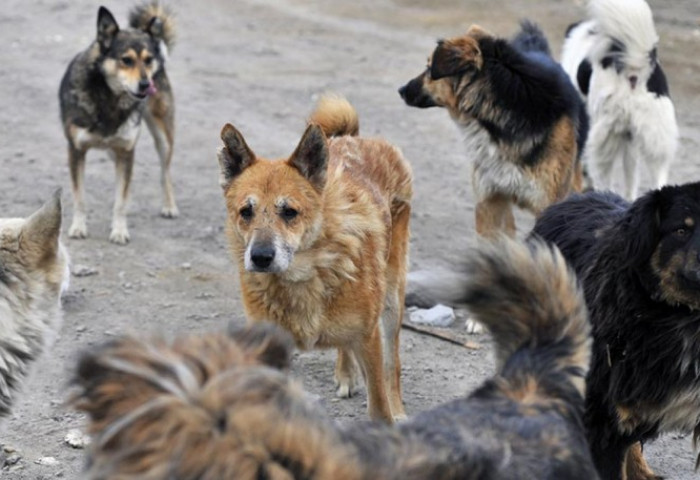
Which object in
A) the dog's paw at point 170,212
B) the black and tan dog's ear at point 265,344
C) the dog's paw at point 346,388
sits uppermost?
the black and tan dog's ear at point 265,344

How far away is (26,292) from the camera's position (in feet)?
16.1

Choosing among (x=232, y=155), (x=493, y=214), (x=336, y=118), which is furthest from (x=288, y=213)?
(x=493, y=214)

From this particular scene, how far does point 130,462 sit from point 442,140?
979 centimetres

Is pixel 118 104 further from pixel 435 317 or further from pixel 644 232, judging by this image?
pixel 644 232

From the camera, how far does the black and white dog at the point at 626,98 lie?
9.06m

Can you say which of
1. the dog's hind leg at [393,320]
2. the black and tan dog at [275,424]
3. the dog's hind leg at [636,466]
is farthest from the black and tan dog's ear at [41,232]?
the dog's hind leg at [636,466]

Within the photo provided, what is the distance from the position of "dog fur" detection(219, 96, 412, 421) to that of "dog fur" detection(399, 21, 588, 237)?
6.79 ft

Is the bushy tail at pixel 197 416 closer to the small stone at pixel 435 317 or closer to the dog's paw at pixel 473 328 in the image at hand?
the dog's paw at pixel 473 328

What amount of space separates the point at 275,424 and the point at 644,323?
2.83m

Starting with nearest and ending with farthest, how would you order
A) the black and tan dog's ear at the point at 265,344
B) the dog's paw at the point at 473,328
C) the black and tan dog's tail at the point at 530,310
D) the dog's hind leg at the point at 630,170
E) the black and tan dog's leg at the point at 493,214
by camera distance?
the black and tan dog's ear at the point at 265,344
the black and tan dog's tail at the point at 530,310
the dog's paw at the point at 473,328
the black and tan dog's leg at the point at 493,214
the dog's hind leg at the point at 630,170

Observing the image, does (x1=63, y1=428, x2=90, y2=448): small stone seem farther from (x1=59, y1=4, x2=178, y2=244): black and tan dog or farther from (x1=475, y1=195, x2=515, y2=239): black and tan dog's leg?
(x1=59, y1=4, x2=178, y2=244): black and tan dog

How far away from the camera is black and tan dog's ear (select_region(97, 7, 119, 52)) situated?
10.2 meters

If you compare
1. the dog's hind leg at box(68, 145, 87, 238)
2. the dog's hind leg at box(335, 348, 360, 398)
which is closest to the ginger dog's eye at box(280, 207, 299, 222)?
the dog's hind leg at box(335, 348, 360, 398)

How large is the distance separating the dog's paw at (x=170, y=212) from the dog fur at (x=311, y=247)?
417cm
